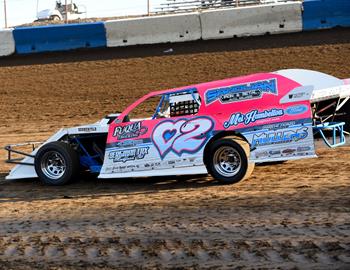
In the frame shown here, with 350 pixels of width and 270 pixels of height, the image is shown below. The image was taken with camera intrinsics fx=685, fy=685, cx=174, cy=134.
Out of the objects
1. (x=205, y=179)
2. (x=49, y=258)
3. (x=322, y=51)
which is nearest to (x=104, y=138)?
(x=205, y=179)

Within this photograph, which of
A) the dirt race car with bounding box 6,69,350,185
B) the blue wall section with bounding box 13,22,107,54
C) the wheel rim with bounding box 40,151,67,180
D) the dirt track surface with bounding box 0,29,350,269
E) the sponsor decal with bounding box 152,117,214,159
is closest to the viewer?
the dirt track surface with bounding box 0,29,350,269

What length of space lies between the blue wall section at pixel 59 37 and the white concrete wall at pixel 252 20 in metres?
3.69

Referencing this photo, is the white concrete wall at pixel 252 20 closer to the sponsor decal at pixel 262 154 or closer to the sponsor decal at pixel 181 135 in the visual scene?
the sponsor decal at pixel 181 135

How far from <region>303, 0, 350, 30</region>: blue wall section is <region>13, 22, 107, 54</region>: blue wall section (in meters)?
6.70

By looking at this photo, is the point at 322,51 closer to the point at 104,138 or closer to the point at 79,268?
the point at 104,138

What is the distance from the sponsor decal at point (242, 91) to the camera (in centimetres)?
952

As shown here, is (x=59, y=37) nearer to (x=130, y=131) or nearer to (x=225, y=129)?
(x=130, y=131)

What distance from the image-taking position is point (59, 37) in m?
23.5

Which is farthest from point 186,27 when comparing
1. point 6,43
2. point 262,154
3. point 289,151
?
point 289,151

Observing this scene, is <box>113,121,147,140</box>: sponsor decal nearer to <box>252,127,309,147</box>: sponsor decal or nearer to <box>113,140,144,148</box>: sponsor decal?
<box>113,140,144,148</box>: sponsor decal

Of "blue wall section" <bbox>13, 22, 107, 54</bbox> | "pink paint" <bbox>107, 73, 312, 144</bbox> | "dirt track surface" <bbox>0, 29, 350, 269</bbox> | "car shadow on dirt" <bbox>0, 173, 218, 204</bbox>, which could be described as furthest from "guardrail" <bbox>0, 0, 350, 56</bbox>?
"pink paint" <bbox>107, 73, 312, 144</bbox>

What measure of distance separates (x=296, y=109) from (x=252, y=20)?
41.7ft

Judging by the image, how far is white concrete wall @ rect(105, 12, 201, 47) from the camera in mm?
22047

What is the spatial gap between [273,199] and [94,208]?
226cm
